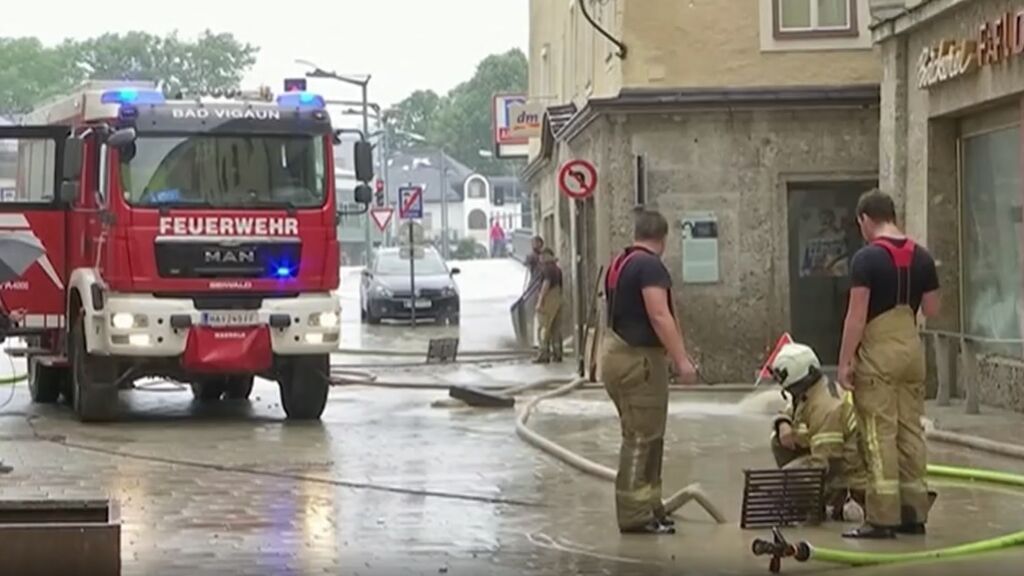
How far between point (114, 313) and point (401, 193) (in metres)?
20.5

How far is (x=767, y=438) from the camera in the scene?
1499 cm

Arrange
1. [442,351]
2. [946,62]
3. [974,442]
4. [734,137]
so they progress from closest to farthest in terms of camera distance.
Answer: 1. [974,442]
2. [946,62]
3. [734,137]
4. [442,351]

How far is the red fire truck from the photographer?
15.9m

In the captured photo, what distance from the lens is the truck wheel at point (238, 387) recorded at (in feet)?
63.6

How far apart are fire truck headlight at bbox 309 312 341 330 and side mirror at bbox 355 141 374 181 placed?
4.72 feet

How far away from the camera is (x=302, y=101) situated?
1680 cm

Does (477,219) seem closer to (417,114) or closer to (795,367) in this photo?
(417,114)

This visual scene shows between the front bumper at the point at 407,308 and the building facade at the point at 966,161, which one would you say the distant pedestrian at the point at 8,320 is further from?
the front bumper at the point at 407,308

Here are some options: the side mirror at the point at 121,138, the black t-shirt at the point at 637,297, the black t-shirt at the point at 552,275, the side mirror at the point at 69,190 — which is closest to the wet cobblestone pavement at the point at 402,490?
the black t-shirt at the point at 637,297

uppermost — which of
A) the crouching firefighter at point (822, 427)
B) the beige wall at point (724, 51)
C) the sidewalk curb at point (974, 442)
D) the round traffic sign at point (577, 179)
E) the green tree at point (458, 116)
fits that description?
the green tree at point (458, 116)

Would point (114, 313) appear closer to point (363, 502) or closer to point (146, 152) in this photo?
point (146, 152)

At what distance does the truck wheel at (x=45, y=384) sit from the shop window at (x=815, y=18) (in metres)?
9.60

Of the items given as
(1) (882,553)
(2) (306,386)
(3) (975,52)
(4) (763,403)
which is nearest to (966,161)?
(3) (975,52)

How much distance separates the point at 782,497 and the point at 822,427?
17.5 inches
